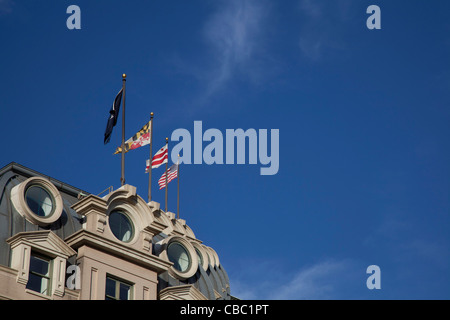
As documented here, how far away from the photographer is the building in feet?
168

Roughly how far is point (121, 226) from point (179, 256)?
5.37m

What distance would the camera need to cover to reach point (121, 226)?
56.8 metres

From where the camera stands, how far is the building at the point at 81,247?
168ft

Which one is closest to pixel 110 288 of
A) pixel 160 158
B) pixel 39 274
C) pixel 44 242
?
pixel 39 274

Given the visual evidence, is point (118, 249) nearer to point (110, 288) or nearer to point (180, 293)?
point (110, 288)

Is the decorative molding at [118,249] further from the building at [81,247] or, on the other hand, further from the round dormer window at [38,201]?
the round dormer window at [38,201]

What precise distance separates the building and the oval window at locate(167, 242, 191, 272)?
0.06 m

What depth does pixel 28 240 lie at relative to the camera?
5125 centimetres
